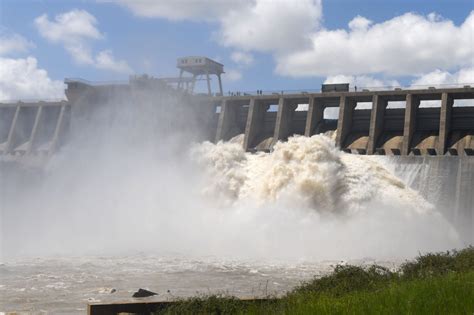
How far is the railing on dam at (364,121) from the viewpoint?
31781 mm

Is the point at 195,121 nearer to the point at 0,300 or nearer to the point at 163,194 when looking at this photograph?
the point at 163,194

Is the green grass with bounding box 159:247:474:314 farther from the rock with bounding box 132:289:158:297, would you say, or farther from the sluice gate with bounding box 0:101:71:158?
the sluice gate with bounding box 0:101:71:158

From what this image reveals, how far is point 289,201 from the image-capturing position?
2922 centimetres

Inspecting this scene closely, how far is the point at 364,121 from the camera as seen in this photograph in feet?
117

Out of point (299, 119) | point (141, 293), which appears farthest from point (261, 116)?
point (141, 293)

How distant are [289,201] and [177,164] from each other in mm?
9376

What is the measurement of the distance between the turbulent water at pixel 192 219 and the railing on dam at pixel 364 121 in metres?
2.41

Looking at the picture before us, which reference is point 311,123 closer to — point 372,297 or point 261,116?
point 261,116

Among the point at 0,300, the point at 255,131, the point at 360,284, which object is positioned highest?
the point at 255,131

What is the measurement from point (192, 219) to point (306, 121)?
9576mm

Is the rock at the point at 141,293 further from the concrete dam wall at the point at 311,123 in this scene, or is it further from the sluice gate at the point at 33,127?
the sluice gate at the point at 33,127

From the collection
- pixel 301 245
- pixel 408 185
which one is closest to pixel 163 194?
pixel 301 245

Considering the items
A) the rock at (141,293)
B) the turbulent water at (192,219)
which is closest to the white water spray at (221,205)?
the turbulent water at (192,219)

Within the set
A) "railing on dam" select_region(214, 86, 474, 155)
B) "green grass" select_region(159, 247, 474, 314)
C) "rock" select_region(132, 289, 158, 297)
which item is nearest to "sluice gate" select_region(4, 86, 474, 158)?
"railing on dam" select_region(214, 86, 474, 155)
